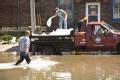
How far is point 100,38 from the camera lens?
2645cm

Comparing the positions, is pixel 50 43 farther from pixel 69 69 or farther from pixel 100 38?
pixel 69 69

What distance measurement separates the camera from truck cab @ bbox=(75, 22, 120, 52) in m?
26.3

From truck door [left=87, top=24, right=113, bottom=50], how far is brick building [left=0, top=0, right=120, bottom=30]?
10.3 m

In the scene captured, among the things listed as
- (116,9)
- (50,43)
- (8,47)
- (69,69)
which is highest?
(116,9)

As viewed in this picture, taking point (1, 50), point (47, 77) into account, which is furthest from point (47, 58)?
point (47, 77)

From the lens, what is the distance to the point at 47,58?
24.8 metres

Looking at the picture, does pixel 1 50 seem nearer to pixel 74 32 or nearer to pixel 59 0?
pixel 74 32

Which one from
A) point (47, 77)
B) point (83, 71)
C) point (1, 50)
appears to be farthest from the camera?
point (1, 50)

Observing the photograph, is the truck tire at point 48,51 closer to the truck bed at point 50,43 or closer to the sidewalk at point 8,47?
the truck bed at point 50,43

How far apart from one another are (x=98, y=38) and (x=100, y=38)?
0.11 metres

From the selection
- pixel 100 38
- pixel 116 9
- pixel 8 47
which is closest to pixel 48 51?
pixel 100 38

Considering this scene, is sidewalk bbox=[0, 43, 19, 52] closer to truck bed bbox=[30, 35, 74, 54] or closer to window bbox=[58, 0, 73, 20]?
truck bed bbox=[30, 35, 74, 54]

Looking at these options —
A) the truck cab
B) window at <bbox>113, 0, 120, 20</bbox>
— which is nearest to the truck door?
the truck cab

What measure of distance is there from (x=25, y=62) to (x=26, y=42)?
5.50 feet
